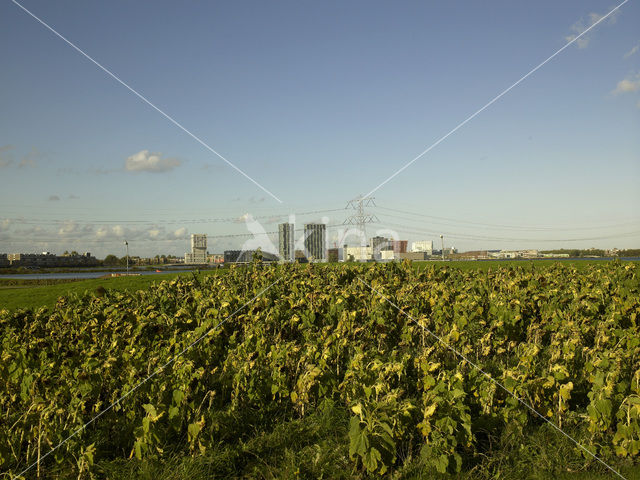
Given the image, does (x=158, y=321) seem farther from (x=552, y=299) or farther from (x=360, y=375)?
(x=552, y=299)

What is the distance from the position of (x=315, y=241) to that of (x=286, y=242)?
849mm

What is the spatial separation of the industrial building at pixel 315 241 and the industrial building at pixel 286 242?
1.39ft

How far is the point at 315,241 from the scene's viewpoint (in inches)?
482

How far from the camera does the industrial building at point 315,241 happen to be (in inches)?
454

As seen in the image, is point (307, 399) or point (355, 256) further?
point (355, 256)

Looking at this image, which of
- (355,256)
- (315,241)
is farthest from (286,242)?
(355,256)

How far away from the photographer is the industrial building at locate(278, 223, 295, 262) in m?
11.7

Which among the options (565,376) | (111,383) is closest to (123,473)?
(111,383)

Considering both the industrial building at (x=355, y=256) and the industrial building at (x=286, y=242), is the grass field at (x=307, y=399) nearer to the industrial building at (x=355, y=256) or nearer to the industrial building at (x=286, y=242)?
the industrial building at (x=286, y=242)

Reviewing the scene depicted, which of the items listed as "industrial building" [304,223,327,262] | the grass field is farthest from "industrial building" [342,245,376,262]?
the grass field

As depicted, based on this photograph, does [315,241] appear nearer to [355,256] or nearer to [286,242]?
[286,242]

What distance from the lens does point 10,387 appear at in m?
5.64

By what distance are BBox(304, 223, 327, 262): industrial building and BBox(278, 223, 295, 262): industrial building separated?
0.42m

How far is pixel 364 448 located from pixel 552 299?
24.0 ft
